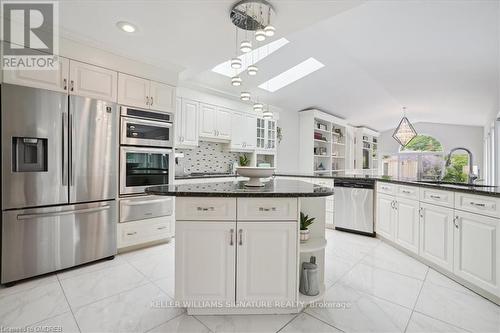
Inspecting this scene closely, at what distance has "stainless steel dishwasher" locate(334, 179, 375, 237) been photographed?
3701 mm

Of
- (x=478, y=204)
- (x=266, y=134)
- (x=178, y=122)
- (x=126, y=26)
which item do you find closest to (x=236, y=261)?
(x=478, y=204)

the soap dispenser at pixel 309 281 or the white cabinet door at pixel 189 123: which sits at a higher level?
the white cabinet door at pixel 189 123

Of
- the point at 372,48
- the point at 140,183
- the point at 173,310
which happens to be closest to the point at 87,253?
the point at 140,183

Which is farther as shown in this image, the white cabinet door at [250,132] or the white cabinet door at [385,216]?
the white cabinet door at [250,132]

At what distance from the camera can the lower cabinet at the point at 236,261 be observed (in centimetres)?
167

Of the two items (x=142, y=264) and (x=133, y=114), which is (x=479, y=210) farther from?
(x=133, y=114)

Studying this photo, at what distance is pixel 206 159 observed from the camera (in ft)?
15.0

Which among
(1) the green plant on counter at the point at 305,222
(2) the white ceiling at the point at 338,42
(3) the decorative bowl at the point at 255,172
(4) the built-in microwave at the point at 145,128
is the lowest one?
(1) the green plant on counter at the point at 305,222

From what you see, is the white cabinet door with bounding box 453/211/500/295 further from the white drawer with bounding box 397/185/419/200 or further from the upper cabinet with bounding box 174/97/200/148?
the upper cabinet with bounding box 174/97/200/148

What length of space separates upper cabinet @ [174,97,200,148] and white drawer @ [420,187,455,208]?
3173mm

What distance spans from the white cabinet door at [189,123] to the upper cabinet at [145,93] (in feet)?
1.32

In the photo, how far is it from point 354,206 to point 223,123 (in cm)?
265

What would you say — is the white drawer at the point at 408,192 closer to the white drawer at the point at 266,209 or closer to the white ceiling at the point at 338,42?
the white ceiling at the point at 338,42

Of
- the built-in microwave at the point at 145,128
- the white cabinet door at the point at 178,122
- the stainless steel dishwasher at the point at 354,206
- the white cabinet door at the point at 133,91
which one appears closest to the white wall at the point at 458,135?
the stainless steel dishwasher at the point at 354,206
